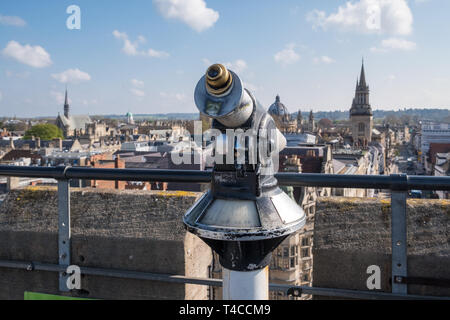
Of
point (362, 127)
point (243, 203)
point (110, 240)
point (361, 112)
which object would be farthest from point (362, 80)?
point (243, 203)

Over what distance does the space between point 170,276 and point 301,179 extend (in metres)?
1.21

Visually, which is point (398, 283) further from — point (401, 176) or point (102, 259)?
point (102, 259)

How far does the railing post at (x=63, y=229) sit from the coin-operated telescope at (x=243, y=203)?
1.51m

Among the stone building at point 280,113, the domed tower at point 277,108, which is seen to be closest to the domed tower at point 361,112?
the stone building at point 280,113

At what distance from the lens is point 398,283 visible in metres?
2.82

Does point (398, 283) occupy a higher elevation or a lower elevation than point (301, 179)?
lower

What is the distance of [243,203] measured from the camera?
2258 mm

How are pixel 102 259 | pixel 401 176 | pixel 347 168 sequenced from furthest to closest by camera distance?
pixel 347 168
pixel 102 259
pixel 401 176

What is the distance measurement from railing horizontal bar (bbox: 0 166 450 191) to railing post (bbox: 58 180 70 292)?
148 mm

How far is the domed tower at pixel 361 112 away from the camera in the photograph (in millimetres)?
122369

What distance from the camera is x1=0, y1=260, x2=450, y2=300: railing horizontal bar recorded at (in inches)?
111

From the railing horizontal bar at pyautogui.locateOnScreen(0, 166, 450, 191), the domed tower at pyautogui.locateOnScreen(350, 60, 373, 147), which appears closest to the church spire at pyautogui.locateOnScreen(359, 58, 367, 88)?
the domed tower at pyautogui.locateOnScreen(350, 60, 373, 147)

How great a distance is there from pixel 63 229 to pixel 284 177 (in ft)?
6.06
